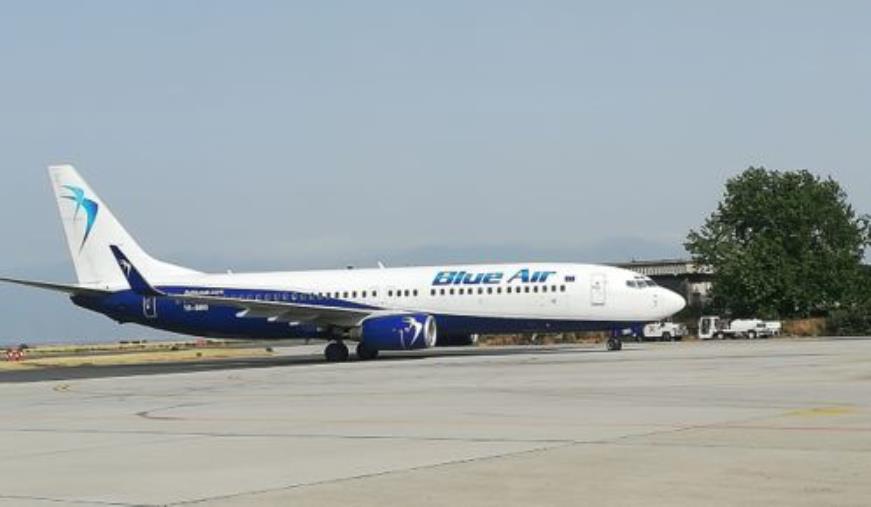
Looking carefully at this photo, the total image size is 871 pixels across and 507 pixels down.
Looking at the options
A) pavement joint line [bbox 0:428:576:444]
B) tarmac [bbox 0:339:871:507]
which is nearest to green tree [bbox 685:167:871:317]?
tarmac [bbox 0:339:871:507]

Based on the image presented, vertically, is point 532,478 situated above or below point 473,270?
below

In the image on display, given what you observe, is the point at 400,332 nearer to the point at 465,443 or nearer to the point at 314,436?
the point at 314,436

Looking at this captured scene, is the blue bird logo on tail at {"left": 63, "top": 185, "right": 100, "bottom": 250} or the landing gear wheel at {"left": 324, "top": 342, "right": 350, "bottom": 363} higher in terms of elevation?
the blue bird logo on tail at {"left": 63, "top": 185, "right": 100, "bottom": 250}

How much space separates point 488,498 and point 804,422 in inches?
269

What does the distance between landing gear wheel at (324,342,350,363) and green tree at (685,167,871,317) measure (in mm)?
49663

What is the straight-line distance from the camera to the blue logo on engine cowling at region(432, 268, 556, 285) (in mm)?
46094

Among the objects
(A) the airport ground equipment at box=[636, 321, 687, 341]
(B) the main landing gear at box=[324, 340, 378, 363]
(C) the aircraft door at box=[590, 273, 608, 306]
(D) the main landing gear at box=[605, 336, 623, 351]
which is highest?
(C) the aircraft door at box=[590, 273, 608, 306]

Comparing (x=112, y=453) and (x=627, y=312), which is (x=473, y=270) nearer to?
(x=627, y=312)

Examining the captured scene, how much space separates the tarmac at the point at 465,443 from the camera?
428 inches

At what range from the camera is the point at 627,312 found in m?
45.7

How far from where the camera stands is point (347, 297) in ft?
160

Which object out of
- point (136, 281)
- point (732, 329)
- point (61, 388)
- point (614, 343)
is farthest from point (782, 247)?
point (61, 388)

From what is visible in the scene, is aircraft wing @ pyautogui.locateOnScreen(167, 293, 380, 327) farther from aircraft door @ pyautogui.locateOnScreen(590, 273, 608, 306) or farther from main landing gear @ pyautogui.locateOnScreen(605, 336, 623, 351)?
main landing gear @ pyautogui.locateOnScreen(605, 336, 623, 351)

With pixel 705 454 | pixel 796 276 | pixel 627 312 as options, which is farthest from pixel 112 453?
pixel 796 276
